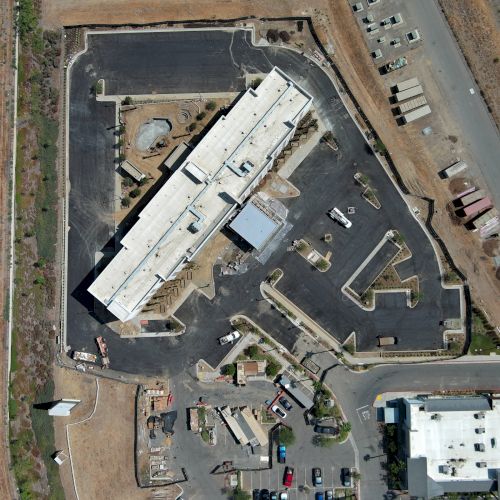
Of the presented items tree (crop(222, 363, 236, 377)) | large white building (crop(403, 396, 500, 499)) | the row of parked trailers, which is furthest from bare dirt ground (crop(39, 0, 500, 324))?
tree (crop(222, 363, 236, 377))

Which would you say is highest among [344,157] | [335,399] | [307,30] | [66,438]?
[307,30]

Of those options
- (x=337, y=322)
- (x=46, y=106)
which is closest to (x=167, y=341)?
(x=337, y=322)

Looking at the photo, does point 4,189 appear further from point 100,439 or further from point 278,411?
point 278,411

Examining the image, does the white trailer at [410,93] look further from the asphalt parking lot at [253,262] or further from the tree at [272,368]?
the tree at [272,368]

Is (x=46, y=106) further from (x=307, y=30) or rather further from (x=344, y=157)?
(x=344, y=157)

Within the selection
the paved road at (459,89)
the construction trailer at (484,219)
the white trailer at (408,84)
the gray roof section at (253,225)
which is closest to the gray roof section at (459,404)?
the construction trailer at (484,219)

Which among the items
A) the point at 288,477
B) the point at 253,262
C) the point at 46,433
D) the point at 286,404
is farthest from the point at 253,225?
the point at 46,433

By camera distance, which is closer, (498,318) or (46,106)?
(498,318)
